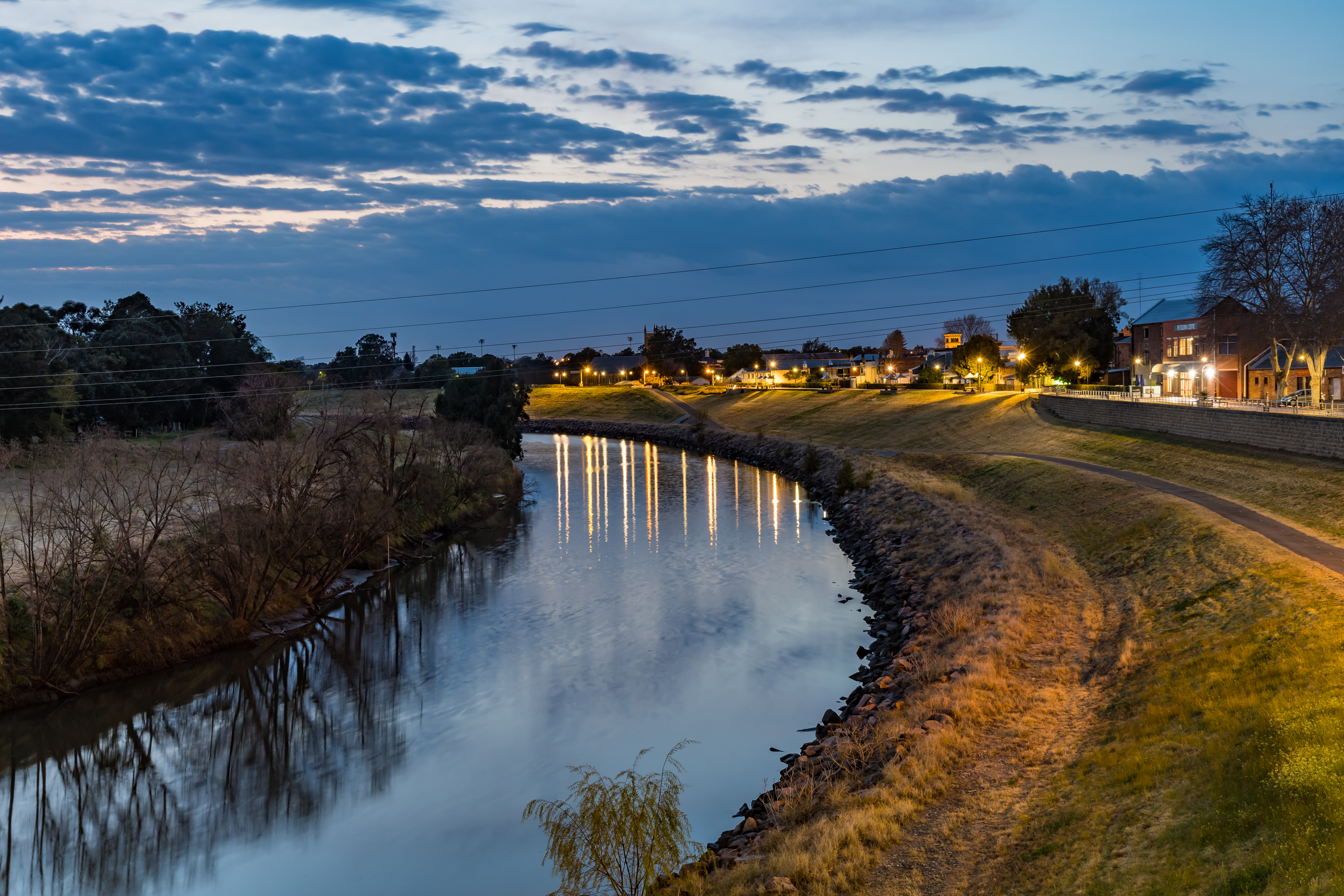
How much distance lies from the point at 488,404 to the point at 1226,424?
4494cm

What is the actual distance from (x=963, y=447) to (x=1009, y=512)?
76.5ft

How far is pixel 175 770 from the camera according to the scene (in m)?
20.3

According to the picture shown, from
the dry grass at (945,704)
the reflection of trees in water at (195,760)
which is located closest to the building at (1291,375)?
the dry grass at (945,704)

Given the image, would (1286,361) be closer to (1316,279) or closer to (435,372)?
(1316,279)

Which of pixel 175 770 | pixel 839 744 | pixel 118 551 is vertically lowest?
pixel 175 770

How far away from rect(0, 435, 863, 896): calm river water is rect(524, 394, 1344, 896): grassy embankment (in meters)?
4.47

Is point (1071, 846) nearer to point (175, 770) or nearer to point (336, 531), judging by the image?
point (175, 770)

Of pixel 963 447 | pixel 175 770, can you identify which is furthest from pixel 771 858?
pixel 963 447

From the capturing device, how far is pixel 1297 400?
152ft

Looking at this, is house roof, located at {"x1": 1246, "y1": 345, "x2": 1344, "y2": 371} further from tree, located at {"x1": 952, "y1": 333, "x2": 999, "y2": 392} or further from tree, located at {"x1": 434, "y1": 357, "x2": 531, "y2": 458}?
tree, located at {"x1": 434, "y1": 357, "x2": 531, "y2": 458}

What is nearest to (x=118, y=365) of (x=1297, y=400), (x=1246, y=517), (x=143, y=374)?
(x=143, y=374)

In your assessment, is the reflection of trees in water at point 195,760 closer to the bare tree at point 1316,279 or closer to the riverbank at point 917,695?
the riverbank at point 917,695

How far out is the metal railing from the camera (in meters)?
36.6

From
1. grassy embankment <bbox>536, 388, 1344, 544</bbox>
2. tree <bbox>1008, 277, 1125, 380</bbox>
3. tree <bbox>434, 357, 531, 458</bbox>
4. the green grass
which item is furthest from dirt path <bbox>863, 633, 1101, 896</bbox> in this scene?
tree <bbox>1008, 277, 1125, 380</bbox>
